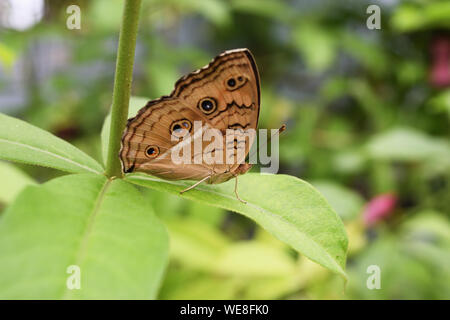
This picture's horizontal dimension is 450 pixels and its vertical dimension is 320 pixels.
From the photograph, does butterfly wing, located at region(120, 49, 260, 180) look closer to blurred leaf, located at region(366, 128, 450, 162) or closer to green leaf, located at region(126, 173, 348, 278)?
green leaf, located at region(126, 173, 348, 278)

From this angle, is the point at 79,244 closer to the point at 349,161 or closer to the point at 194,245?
the point at 194,245

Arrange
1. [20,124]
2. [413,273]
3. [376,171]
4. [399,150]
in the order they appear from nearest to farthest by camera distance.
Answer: [20,124]
[413,273]
[399,150]
[376,171]

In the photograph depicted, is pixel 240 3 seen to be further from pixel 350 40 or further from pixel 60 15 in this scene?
pixel 60 15

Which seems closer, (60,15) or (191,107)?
(191,107)

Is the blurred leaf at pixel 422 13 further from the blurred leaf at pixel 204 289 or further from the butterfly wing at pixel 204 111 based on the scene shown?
the butterfly wing at pixel 204 111

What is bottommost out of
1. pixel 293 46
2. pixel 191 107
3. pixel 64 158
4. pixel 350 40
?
pixel 64 158

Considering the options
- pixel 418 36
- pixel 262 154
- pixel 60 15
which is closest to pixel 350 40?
pixel 418 36

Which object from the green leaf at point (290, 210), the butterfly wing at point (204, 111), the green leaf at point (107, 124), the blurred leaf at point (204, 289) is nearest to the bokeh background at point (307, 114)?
the blurred leaf at point (204, 289)
